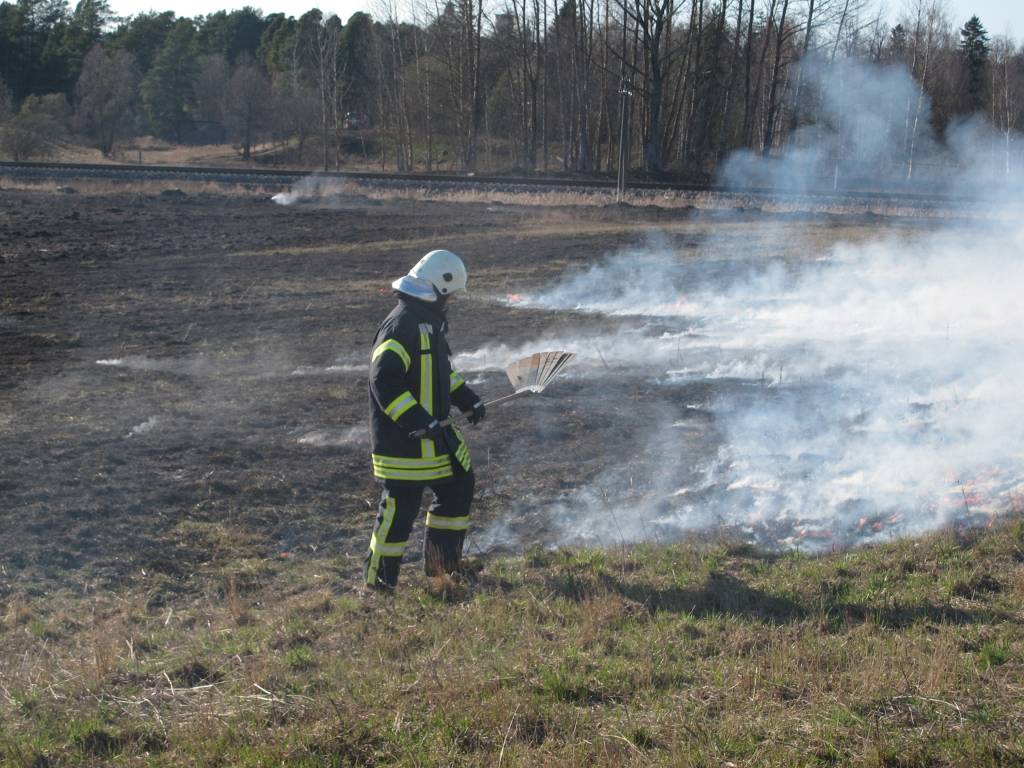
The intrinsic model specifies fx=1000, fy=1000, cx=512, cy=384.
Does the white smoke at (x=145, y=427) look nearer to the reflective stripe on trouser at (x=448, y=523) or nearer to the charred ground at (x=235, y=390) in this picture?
the charred ground at (x=235, y=390)

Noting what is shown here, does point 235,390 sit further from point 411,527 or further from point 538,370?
point 411,527

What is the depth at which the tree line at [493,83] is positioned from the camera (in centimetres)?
2066

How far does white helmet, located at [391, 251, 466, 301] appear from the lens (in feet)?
20.4

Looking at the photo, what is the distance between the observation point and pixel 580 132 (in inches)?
1998

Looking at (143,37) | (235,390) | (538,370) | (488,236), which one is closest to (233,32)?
(143,37)

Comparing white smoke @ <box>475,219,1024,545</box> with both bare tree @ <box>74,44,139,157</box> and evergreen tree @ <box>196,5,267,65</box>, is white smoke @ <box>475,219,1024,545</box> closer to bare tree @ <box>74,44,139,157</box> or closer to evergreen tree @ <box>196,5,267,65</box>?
bare tree @ <box>74,44,139,157</box>

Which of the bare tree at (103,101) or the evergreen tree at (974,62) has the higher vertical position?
the bare tree at (103,101)

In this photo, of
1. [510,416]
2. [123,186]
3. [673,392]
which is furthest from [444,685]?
[123,186]

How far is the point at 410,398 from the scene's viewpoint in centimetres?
601

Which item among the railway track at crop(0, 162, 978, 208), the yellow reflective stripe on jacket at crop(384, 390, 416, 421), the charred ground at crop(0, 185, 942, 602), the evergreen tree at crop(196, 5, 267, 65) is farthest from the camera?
the evergreen tree at crop(196, 5, 267, 65)

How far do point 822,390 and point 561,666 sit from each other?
6430 mm

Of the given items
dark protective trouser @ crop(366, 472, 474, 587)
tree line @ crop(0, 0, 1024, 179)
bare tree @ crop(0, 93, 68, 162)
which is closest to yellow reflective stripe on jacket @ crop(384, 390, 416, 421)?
dark protective trouser @ crop(366, 472, 474, 587)

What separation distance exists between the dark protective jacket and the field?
78cm

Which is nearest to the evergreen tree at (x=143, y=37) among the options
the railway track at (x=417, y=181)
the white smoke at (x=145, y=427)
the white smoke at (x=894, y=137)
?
the railway track at (x=417, y=181)
